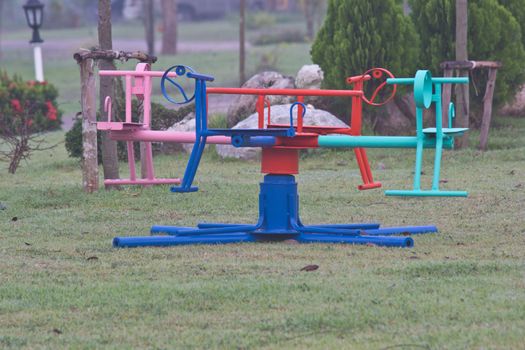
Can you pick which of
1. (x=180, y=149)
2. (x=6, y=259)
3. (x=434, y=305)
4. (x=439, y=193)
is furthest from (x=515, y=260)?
(x=180, y=149)

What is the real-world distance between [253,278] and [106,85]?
490cm

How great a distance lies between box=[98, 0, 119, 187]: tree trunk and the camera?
1041 cm

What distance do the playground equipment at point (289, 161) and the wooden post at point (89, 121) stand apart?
233 cm

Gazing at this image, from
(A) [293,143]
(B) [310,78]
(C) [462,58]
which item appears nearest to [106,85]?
(A) [293,143]

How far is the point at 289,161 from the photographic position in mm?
7402

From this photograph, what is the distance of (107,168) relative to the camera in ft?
34.2

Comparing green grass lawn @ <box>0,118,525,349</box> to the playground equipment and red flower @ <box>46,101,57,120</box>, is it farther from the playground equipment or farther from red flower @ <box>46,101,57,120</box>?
red flower @ <box>46,101,57,120</box>

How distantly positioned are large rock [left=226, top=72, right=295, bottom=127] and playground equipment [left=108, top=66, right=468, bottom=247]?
787cm

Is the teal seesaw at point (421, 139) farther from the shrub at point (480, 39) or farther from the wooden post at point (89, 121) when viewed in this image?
the shrub at point (480, 39)

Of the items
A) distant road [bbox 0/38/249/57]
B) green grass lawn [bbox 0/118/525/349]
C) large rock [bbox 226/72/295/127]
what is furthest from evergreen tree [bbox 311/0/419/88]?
distant road [bbox 0/38/249/57]

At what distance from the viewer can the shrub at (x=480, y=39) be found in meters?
14.7

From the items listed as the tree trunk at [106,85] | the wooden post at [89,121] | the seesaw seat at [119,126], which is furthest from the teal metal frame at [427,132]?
the tree trunk at [106,85]

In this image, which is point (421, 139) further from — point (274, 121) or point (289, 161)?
point (274, 121)

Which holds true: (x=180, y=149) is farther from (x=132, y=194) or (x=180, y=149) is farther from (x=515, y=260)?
(x=515, y=260)
